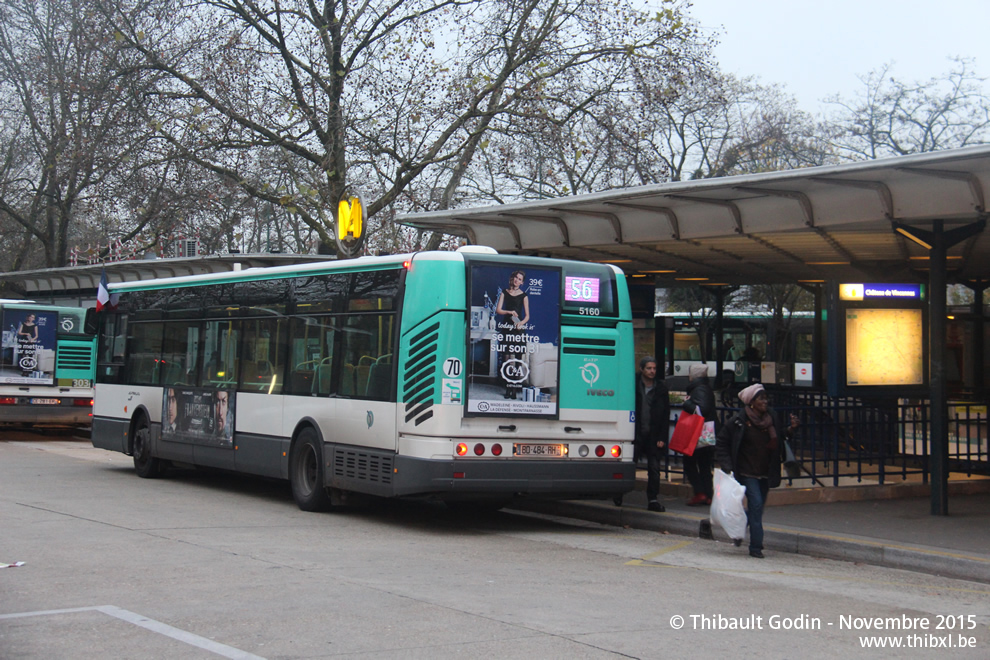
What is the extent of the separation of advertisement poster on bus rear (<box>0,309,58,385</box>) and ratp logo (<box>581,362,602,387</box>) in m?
17.2

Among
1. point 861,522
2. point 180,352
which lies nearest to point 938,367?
point 861,522

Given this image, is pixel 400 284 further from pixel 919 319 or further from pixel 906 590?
pixel 919 319

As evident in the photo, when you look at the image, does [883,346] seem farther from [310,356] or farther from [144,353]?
[144,353]

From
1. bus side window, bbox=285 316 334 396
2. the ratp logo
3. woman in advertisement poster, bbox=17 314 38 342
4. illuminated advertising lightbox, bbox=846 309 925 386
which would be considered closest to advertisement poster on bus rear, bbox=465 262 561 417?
the ratp logo

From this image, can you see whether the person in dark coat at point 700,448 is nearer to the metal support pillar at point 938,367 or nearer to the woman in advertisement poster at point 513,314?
the woman in advertisement poster at point 513,314

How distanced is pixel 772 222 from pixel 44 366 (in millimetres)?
Answer: 17938

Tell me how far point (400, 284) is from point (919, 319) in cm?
843

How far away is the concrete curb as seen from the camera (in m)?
9.63

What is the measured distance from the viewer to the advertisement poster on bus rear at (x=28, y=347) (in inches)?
973

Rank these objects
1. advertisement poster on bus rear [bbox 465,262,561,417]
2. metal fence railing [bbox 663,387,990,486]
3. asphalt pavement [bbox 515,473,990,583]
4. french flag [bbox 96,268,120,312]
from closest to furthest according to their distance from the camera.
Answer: asphalt pavement [bbox 515,473,990,583]
advertisement poster on bus rear [bbox 465,262,561,417]
metal fence railing [bbox 663,387,990,486]
french flag [bbox 96,268,120,312]

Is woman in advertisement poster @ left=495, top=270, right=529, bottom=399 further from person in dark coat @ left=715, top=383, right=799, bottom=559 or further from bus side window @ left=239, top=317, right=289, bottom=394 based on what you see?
bus side window @ left=239, top=317, right=289, bottom=394

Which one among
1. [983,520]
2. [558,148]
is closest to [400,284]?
[983,520]

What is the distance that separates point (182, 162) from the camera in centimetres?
2603

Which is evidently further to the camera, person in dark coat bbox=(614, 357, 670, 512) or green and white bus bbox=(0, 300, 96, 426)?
green and white bus bbox=(0, 300, 96, 426)
